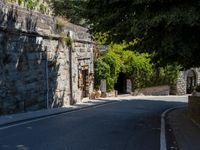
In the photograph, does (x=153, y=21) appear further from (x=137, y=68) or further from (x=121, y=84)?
(x=121, y=84)

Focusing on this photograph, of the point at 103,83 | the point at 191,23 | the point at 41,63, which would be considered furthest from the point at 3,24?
the point at 103,83

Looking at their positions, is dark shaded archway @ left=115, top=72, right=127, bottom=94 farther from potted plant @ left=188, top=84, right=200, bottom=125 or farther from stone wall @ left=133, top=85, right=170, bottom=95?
potted plant @ left=188, top=84, right=200, bottom=125

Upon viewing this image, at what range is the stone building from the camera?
48.5 metres

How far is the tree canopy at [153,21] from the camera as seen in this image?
10.9 m

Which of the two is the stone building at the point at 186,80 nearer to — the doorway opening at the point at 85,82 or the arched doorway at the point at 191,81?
the arched doorway at the point at 191,81

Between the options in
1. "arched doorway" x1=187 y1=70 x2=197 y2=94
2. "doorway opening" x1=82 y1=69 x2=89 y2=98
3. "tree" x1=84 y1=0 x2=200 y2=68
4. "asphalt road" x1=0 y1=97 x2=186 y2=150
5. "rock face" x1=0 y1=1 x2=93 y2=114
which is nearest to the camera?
"asphalt road" x1=0 y1=97 x2=186 y2=150

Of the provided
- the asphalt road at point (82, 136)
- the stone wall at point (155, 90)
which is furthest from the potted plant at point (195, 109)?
the stone wall at point (155, 90)

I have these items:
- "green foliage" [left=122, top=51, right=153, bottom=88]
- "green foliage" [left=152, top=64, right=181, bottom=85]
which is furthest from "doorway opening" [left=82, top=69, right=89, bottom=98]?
"green foliage" [left=152, top=64, right=181, bottom=85]

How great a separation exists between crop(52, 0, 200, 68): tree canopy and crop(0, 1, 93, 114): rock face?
386cm

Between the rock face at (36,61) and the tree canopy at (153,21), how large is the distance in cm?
386

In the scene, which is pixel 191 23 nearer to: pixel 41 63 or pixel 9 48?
pixel 9 48

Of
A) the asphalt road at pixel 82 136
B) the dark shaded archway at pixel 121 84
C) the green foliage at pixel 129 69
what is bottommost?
the asphalt road at pixel 82 136

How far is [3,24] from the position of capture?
1753 cm

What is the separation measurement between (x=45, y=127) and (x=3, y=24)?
5.47 metres
